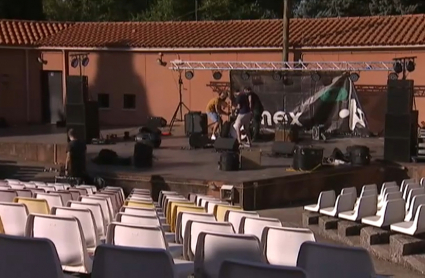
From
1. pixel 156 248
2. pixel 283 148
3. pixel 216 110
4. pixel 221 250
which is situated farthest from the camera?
pixel 216 110

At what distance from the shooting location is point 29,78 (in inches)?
1034

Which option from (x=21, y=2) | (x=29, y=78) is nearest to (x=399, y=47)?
(x=29, y=78)

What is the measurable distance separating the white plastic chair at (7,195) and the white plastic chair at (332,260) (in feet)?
14.0

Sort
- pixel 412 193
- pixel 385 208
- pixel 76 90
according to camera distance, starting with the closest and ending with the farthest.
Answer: pixel 385 208, pixel 412 193, pixel 76 90

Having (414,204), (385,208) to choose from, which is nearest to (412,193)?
(414,204)

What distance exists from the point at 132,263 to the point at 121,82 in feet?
73.0

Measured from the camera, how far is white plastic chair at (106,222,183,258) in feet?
15.7

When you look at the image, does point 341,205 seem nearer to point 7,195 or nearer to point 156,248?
point 7,195

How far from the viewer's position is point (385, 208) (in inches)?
335

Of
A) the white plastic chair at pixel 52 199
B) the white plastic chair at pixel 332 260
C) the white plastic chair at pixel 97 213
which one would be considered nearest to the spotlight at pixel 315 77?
the white plastic chair at pixel 52 199

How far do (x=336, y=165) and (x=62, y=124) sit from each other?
40.3 ft

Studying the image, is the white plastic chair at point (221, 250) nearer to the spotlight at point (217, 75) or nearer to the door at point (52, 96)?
the spotlight at point (217, 75)

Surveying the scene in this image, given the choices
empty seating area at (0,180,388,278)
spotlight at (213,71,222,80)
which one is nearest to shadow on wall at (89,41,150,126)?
spotlight at (213,71,222,80)

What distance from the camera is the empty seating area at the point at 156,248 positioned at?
3.74 metres
